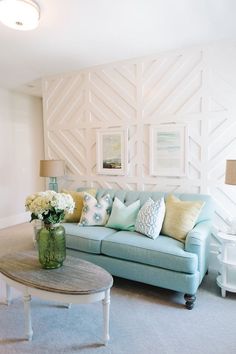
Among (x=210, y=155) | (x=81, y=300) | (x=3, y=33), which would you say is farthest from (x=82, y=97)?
(x=81, y=300)

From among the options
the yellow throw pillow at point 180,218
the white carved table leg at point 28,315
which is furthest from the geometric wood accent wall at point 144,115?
the white carved table leg at point 28,315

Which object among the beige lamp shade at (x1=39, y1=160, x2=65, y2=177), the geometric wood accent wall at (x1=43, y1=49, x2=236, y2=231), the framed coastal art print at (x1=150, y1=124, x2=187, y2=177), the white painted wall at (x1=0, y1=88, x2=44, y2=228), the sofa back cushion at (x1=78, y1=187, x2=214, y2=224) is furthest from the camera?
the white painted wall at (x1=0, y1=88, x2=44, y2=228)

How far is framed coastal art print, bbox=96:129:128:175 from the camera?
3.76 m

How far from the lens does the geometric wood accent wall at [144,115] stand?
3125mm

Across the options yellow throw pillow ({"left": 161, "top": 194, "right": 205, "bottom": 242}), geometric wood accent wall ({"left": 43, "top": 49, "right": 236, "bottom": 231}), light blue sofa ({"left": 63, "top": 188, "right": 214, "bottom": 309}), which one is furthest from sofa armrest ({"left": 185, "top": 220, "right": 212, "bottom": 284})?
geometric wood accent wall ({"left": 43, "top": 49, "right": 236, "bottom": 231})

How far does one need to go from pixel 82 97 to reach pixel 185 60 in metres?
1.67

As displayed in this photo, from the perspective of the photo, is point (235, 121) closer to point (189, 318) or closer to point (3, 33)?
point (189, 318)

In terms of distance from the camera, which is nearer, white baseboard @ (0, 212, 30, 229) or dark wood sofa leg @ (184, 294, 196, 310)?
dark wood sofa leg @ (184, 294, 196, 310)

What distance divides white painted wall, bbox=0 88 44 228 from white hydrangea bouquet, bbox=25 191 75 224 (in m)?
3.44

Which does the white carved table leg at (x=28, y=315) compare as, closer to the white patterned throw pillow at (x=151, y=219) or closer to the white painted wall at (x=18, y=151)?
the white patterned throw pillow at (x=151, y=219)

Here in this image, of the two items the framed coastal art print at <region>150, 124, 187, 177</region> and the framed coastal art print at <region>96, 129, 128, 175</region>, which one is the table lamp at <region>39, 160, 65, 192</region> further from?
the framed coastal art print at <region>150, 124, 187, 177</region>

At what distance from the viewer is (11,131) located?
17.3ft

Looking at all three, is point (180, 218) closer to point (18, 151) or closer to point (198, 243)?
point (198, 243)

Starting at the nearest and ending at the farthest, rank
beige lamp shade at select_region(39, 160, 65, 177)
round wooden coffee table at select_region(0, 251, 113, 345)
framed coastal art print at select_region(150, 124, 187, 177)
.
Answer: round wooden coffee table at select_region(0, 251, 113, 345) < framed coastal art print at select_region(150, 124, 187, 177) < beige lamp shade at select_region(39, 160, 65, 177)
